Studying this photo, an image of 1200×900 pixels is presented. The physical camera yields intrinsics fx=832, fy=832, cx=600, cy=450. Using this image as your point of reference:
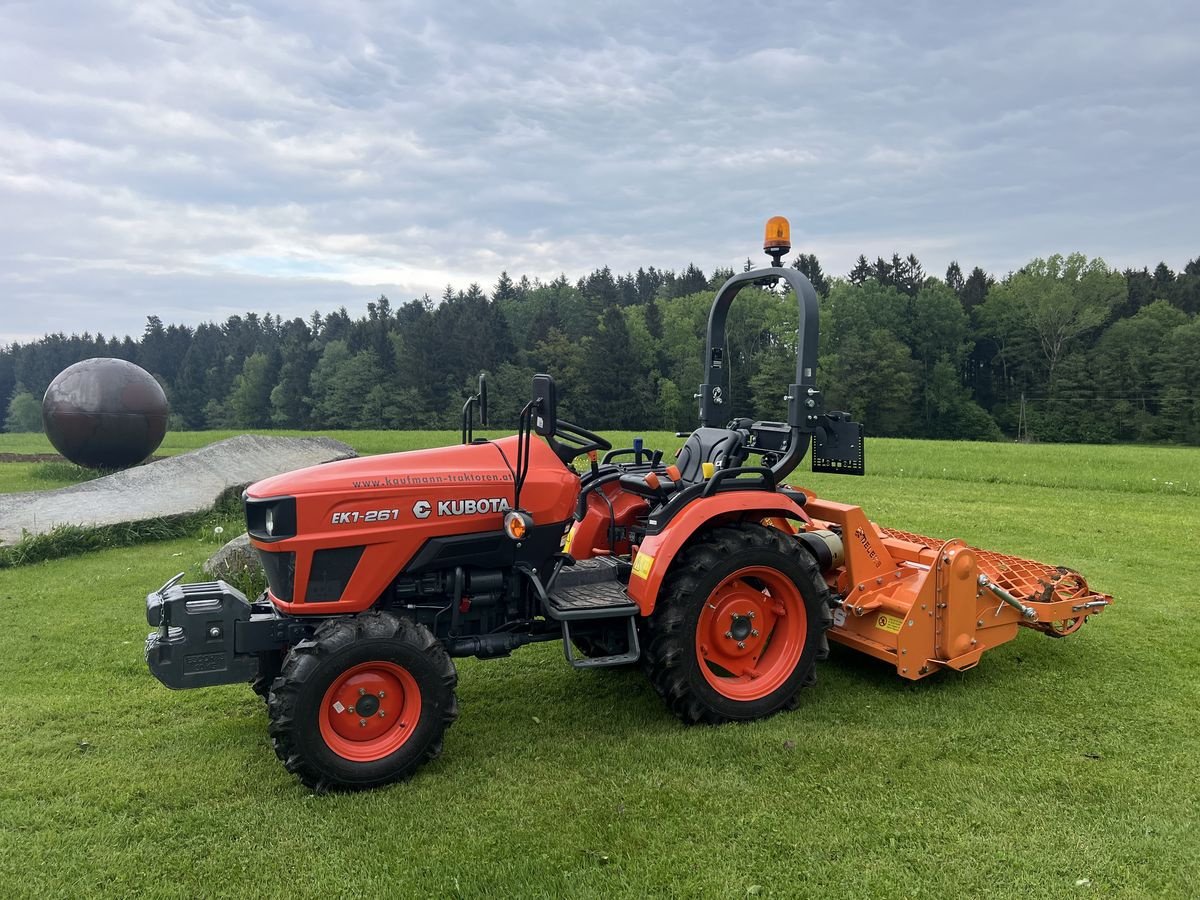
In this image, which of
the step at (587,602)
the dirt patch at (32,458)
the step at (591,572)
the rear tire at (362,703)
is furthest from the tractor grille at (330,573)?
the dirt patch at (32,458)

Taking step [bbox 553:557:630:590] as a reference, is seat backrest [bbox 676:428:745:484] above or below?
above

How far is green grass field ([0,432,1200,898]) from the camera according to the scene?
3039mm

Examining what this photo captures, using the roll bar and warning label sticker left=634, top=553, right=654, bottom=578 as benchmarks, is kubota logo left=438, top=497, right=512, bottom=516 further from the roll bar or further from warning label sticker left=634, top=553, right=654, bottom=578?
the roll bar

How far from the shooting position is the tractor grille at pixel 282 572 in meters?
3.76

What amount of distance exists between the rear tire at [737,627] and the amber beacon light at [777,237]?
1594 millimetres

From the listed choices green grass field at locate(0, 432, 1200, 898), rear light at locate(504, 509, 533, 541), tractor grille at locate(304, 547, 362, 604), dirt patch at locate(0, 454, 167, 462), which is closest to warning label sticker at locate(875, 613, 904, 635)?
green grass field at locate(0, 432, 1200, 898)

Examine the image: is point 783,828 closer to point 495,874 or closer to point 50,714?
point 495,874

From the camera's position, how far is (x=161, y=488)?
36.4ft

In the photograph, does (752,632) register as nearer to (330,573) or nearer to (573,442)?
(573,442)

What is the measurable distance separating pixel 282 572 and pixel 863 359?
50.5 meters

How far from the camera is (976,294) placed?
210ft

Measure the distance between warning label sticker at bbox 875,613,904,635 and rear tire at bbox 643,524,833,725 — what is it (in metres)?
0.38

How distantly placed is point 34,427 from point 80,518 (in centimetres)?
7265

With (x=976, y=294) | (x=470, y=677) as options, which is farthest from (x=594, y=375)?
(x=470, y=677)
